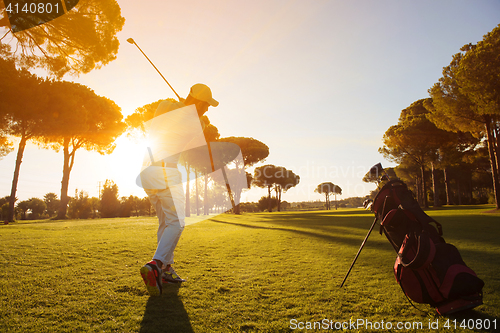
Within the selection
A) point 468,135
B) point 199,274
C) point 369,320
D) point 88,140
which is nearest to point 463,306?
point 369,320

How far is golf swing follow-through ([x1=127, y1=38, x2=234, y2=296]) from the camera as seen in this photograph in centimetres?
301

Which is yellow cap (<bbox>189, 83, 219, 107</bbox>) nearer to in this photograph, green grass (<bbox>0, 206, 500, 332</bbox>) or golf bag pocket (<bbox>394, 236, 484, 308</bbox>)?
green grass (<bbox>0, 206, 500, 332</bbox>)

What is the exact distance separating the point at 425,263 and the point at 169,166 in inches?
110

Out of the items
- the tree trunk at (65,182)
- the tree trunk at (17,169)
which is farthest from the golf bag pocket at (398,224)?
the tree trunk at (65,182)

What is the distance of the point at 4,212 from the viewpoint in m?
51.9

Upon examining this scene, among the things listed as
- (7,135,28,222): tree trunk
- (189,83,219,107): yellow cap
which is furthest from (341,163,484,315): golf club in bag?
(7,135,28,222): tree trunk

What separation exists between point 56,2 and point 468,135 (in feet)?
107

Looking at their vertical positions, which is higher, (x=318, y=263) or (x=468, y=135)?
(x=468, y=135)

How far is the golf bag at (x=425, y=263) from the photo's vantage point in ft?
6.25

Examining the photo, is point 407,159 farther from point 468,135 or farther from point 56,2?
point 56,2

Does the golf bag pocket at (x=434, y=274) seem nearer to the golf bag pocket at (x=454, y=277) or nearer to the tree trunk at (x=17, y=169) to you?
the golf bag pocket at (x=454, y=277)

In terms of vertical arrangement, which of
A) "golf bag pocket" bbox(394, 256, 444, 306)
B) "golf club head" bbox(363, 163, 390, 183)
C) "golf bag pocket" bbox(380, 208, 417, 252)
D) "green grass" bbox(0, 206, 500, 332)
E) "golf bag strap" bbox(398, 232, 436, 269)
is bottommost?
"green grass" bbox(0, 206, 500, 332)

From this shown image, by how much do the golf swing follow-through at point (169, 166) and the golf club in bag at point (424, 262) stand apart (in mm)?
2313

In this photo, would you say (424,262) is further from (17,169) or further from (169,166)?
(17,169)
